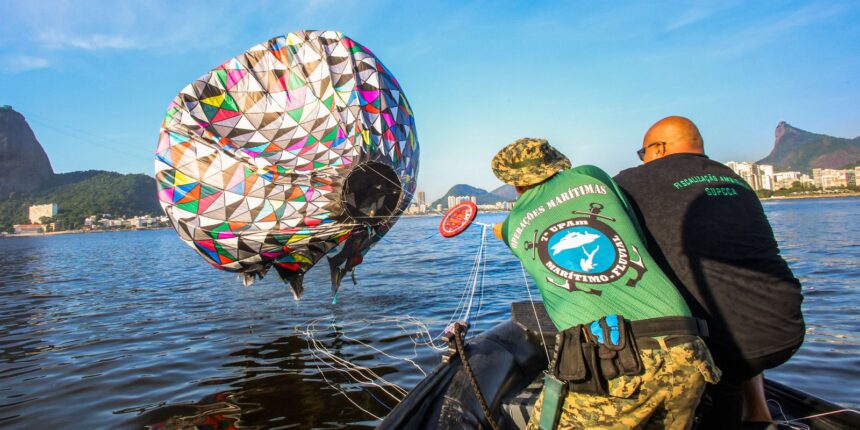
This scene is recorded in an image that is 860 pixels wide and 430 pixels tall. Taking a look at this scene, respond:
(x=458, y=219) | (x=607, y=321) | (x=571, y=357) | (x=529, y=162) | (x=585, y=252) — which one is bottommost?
(x=571, y=357)

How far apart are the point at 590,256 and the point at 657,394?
0.70 m

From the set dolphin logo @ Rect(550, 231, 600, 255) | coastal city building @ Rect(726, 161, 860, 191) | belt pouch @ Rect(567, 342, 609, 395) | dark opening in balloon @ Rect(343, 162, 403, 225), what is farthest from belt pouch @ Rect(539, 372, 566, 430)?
coastal city building @ Rect(726, 161, 860, 191)

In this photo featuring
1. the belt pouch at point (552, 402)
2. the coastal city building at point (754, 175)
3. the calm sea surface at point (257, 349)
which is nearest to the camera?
the belt pouch at point (552, 402)

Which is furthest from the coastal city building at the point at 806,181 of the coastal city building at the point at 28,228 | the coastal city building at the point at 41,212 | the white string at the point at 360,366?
the coastal city building at the point at 41,212

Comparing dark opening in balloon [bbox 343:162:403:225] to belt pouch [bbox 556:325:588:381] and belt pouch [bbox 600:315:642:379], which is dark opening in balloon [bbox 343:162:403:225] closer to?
belt pouch [bbox 556:325:588:381]

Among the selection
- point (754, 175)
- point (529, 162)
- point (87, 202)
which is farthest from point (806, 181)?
point (87, 202)

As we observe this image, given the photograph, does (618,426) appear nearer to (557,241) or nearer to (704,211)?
(557,241)

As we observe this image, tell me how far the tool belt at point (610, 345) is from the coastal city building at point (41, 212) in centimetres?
19699

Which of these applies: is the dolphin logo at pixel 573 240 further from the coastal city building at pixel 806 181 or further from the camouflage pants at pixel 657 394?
the coastal city building at pixel 806 181

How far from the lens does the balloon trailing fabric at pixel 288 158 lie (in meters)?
8.09

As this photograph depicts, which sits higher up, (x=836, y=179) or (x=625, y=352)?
(x=836, y=179)

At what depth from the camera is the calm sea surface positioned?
6.38 m

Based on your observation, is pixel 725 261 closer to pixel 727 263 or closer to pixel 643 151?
pixel 727 263

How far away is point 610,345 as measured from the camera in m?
2.28
